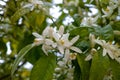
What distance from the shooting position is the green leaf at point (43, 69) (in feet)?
2.89

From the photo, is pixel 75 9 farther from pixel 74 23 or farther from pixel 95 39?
pixel 95 39

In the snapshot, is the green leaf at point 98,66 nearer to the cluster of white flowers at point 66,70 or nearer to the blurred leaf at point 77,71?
the blurred leaf at point 77,71

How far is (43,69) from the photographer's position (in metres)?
0.89

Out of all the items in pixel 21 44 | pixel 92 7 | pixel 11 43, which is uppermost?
pixel 92 7

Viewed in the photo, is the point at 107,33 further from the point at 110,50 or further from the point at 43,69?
the point at 43,69

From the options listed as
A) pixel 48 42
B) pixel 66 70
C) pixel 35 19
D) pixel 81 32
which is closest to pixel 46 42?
pixel 48 42

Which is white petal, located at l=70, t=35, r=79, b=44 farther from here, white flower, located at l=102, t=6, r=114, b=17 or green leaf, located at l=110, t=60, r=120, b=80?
white flower, located at l=102, t=6, r=114, b=17

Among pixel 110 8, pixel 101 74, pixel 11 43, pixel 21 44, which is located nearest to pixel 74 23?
pixel 110 8

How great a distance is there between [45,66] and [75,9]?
64 cm

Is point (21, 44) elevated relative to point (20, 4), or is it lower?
lower

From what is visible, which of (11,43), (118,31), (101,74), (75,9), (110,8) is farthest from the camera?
(11,43)

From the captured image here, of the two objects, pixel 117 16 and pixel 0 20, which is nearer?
pixel 117 16

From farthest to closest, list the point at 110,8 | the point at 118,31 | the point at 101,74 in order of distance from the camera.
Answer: the point at 110,8 < the point at 118,31 < the point at 101,74

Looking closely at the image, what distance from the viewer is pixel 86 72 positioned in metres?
0.86
